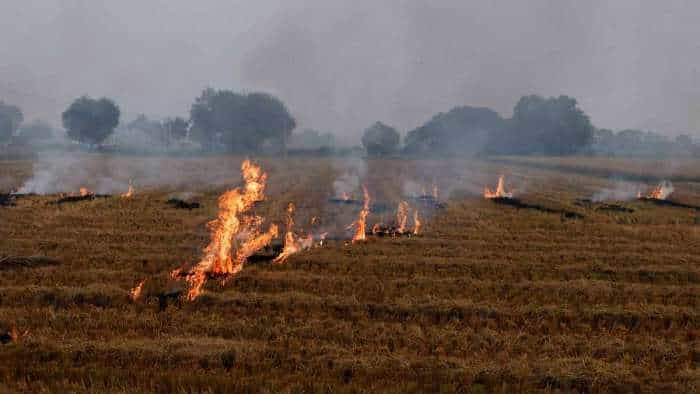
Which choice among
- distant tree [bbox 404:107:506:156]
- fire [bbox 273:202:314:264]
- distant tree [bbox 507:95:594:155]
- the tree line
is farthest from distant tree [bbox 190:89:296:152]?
fire [bbox 273:202:314:264]

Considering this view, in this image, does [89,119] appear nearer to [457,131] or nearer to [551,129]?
[457,131]

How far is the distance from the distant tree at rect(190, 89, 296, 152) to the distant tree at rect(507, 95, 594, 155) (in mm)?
60033

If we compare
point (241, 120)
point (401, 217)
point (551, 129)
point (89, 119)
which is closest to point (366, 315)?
point (401, 217)

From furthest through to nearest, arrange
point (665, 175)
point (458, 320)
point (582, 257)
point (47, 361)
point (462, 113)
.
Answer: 1. point (462, 113)
2. point (665, 175)
3. point (582, 257)
4. point (458, 320)
5. point (47, 361)

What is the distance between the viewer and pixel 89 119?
102 metres

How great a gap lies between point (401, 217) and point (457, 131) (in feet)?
321

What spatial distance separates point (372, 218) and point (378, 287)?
32.5 feet

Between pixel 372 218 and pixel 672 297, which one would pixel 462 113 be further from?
pixel 672 297

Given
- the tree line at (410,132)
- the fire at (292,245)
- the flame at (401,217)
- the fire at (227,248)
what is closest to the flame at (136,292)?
the fire at (227,248)

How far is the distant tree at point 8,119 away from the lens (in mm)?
123787

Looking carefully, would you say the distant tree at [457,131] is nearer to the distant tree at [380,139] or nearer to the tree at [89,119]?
the distant tree at [380,139]

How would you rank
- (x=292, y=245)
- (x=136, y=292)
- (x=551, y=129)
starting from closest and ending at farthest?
(x=136, y=292)
(x=292, y=245)
(x=551, y=129)

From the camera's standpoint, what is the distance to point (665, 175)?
47094mm

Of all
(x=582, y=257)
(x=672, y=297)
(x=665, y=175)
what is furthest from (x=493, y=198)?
(x=665, y=175)
